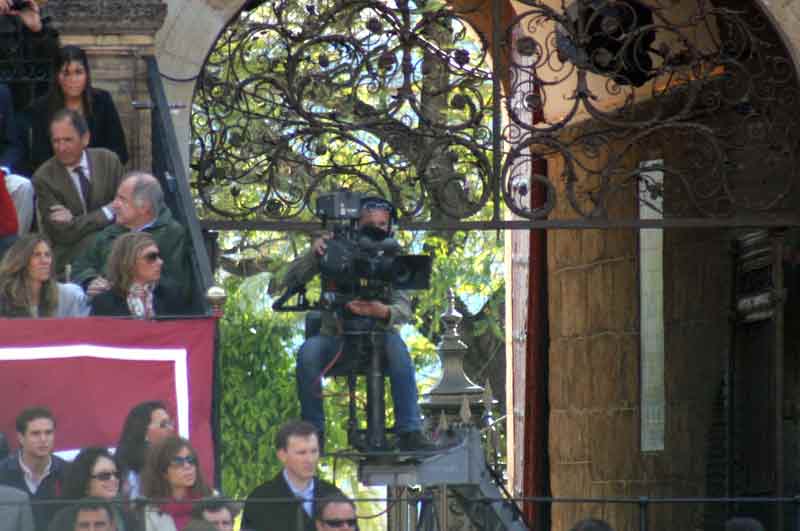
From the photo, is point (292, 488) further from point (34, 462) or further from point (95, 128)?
point (95, 128)

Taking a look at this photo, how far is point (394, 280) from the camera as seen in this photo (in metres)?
13.7

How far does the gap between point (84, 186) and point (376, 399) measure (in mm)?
2261

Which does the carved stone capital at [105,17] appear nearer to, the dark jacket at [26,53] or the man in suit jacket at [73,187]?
the dark jacket at [26,53]

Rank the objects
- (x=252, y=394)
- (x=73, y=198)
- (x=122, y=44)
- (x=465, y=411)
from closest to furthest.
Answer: (x=73, y=198) → (x=122, y=44) → (x=465, y=411) → (x=252, y=394)

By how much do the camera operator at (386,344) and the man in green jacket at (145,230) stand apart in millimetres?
607

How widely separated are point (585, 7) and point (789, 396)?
3.11 m

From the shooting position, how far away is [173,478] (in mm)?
12094

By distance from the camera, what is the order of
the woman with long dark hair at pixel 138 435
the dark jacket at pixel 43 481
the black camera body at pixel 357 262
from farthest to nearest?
the black camera body at pixel 357 262
the woman with long dark hair at pixel 138 435
the dark jacket at pixel 43 481

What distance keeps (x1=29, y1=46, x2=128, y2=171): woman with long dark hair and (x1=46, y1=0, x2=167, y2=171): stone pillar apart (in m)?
0.53

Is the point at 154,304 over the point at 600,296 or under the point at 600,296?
under

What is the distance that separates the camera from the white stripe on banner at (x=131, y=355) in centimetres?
1277

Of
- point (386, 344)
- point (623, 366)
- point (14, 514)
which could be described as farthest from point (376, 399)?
point (623, 366)

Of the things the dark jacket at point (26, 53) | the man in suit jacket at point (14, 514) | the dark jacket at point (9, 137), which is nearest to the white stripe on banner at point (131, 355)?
the man in suit jacket at point (14, 514)

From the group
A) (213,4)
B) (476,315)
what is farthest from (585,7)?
(476,315)
